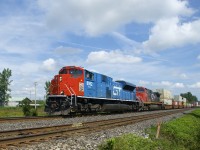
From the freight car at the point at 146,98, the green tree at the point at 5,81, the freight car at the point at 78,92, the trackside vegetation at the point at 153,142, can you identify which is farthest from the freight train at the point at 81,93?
the green tree at the point at 5,81

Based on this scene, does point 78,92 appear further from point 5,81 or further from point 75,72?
point 5,81

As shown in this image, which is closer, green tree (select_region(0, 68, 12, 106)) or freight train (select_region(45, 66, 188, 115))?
freight train (select_region(45, 66, 188, 115))

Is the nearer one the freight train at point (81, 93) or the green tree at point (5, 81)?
the freight train at point (81, 93)

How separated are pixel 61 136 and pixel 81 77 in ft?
43.0

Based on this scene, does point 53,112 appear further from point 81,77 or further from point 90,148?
point 90,148

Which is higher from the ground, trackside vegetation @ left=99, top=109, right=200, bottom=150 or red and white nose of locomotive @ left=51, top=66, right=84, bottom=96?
red and white nose of locomotive @ left=51, top=66, right=84, bottom=96

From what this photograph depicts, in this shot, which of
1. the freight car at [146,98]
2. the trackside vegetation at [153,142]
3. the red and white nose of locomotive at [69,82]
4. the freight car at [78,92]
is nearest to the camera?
the trackside vegetation at [153,142]

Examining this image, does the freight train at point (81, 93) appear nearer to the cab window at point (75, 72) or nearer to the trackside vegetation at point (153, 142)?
the cab window at point (75, 72)

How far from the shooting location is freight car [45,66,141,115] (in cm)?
2348

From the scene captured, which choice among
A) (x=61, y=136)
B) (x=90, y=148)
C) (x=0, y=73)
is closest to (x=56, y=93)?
(x=61, y=136)

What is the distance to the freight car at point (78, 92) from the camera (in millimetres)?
23484

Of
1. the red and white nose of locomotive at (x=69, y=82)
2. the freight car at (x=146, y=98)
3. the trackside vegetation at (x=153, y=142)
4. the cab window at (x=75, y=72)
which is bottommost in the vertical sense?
the trackside vegetation at (x=153, y=142)

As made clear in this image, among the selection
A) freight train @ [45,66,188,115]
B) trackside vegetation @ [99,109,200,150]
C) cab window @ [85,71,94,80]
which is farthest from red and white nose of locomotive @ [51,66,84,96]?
trackside vegetation @ [99,109,200,150]

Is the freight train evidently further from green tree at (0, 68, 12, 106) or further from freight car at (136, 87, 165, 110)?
green tree at (0, 68, 12, 106)
